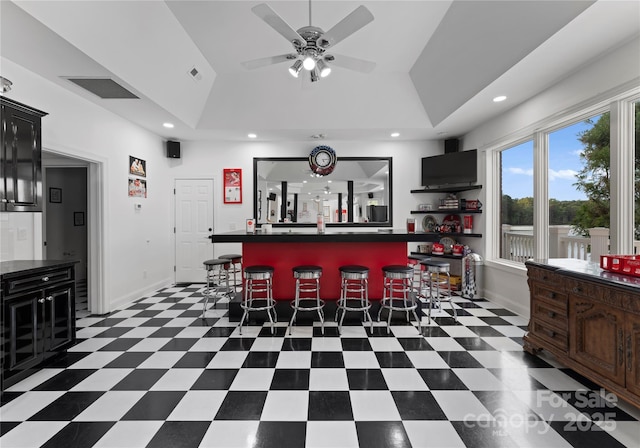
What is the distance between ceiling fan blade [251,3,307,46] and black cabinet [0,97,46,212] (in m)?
2.28

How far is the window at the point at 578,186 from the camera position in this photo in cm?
304

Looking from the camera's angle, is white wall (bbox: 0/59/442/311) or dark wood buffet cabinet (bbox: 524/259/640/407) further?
white wall (bbox: 0/59/442/311)

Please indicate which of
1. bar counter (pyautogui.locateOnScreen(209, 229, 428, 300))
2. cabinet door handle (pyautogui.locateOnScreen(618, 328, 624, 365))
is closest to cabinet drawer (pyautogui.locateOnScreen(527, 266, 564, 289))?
cabinet door handle (pyautogui.locateOnScreen(618, 328, 624, 365))

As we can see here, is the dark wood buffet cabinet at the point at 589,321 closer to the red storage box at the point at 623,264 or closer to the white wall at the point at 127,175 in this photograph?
the red storage box at the point at 623,264

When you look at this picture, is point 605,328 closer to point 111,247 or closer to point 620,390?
point 620,390

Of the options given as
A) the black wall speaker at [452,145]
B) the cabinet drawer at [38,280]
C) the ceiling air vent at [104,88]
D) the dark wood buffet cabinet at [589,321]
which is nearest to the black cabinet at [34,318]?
the cabinet drawer at [38,280]

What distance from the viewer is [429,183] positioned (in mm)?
5734

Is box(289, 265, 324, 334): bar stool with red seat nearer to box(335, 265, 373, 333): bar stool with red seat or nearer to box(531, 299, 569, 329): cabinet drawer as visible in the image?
box(335, 265, 373, 333): bar stool with red seat

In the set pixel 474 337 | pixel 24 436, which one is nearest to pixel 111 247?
pixel 24 436

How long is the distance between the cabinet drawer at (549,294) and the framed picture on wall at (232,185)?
4.93 m

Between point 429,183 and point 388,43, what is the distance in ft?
9.07

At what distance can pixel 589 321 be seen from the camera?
7.40ft

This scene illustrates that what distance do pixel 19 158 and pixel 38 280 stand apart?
1.12m

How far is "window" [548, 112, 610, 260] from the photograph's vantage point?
304 centimetres
